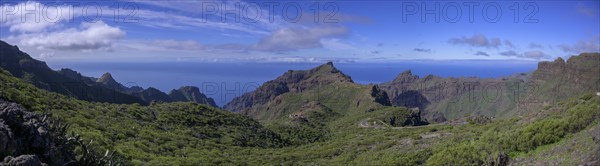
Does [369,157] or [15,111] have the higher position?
[15,111]

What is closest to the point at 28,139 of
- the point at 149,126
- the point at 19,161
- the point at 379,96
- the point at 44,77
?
the point at 19,161

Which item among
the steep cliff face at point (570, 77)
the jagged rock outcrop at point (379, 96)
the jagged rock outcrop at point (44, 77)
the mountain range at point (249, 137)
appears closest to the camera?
the mountain range at point (249, 137)

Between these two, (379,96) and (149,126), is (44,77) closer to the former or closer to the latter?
(149,126)

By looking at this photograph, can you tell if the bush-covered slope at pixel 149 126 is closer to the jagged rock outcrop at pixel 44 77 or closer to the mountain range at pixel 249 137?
the mountain range at pixel 249 137

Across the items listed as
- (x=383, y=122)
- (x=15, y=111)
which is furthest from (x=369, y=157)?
(x=383, y=122)

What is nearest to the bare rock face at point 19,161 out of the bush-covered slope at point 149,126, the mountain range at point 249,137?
the mountain range at point 249,137

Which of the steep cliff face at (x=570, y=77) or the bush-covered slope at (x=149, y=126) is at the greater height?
the steep cliff face at (x=570, y=77)

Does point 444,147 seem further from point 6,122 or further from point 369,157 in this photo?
point 6,122

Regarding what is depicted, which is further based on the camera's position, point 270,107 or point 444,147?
point 270,107
